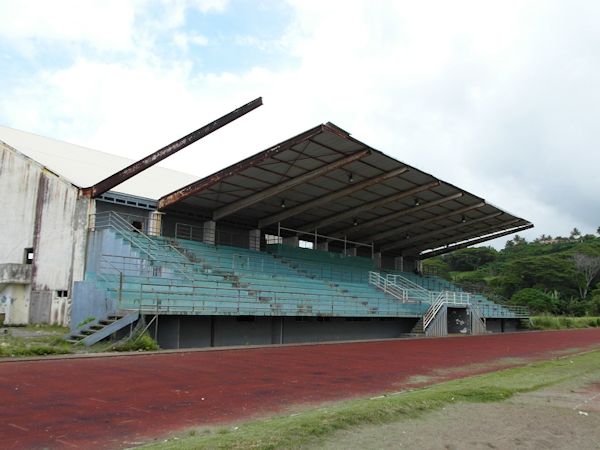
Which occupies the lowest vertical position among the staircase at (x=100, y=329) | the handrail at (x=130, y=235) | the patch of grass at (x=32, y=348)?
the patch of grass at (x=32, y=348)

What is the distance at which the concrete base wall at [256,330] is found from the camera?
1920 cm

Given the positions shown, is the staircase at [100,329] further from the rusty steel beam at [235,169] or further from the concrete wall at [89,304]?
the rusty steel beam at [235,169]

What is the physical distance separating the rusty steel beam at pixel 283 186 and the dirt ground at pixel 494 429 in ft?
58.2

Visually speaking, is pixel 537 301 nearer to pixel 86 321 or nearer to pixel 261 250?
pixel 261 250

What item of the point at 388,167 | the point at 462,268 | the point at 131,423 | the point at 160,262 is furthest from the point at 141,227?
the point at 462,268

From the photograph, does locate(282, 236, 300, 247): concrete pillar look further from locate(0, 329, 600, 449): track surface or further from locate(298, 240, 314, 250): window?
locate(0, 329, 600, 449): track surface

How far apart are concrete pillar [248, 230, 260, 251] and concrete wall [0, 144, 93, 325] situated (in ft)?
39.5

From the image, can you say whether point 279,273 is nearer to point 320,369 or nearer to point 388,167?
point 388,167

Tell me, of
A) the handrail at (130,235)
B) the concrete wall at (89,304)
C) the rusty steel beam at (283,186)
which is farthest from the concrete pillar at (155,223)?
the concrete wall at (89,304)

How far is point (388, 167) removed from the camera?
88.9 feet

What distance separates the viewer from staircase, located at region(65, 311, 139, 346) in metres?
16.3

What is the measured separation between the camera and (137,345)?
16453 mm

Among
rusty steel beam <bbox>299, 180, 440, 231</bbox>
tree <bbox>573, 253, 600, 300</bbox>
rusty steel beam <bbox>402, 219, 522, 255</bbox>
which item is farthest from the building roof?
tree <bbox>573, 253, 600, 300</bbox>

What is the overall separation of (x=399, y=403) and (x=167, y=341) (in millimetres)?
13494
